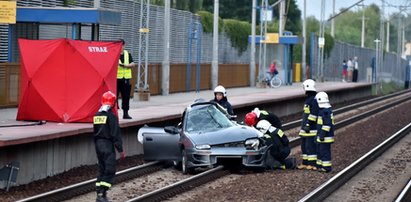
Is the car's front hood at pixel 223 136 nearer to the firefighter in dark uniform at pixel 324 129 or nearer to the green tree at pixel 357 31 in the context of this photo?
the firefighter in dark uniform at pixel 324 129

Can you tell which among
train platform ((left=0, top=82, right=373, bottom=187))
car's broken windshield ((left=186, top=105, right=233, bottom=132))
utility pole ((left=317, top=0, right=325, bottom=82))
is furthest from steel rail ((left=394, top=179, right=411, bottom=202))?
utility pole ((left=317, top=0, right=325, bottom=82))

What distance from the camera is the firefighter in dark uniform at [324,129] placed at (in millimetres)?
20422

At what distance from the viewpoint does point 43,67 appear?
22.3 m

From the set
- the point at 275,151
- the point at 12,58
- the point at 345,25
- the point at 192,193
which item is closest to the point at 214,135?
the point at 275,151

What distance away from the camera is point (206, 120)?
69.9 ft

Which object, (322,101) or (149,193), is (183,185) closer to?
(149,193)

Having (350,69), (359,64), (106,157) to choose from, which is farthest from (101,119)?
(359,64)

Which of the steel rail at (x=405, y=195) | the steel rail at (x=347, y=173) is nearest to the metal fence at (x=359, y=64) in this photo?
the steel rail at (x=347, y=173)

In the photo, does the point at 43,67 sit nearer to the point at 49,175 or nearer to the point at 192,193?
the point at 49,175

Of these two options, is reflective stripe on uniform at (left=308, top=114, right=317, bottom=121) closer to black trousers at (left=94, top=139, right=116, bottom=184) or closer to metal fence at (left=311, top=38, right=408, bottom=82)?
black trousers at (left=94, top=139, right=116, bottom=184)

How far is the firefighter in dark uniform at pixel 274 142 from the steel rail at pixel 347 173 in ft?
4.29

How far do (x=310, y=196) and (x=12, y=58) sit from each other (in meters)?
19.0

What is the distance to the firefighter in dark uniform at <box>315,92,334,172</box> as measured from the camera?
804 inches

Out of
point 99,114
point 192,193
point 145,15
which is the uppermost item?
point 145,15
